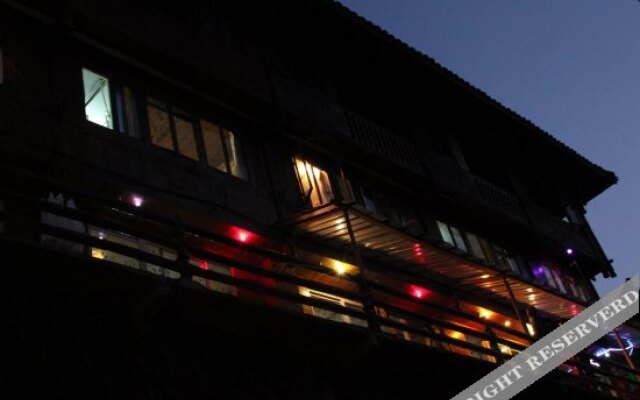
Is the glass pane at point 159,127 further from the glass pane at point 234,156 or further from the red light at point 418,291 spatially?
the red light at point 418,291

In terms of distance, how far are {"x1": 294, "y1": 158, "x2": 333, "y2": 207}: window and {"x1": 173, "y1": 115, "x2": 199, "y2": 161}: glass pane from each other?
3.11 m

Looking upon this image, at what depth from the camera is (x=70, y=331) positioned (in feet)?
30.7

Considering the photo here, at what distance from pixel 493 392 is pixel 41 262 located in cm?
941

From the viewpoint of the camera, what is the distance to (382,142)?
19.5 metres

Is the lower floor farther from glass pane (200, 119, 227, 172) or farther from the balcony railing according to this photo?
the balcony railing

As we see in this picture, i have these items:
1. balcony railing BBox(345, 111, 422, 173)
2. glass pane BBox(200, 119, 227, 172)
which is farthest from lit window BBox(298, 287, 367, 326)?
balcony railing BBox(345, 111, 422, 173)

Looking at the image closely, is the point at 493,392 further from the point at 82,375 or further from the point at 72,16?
the point at 72,16

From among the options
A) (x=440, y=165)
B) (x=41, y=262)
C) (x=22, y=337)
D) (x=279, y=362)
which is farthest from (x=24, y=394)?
(x=440, y=165)

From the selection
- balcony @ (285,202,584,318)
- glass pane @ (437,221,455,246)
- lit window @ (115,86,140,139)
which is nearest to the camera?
lit window @ (115,86,140,139)

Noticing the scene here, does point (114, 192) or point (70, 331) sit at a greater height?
point (114, 192)

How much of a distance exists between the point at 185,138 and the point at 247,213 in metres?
2.16

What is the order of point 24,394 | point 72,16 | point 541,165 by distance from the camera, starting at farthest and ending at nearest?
point 541,165 < point 72,16 < point 24,394

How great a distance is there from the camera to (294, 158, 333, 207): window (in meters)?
17.0

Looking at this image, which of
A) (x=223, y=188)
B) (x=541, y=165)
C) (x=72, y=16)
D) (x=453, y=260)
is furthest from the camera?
(x=541, y=165)
